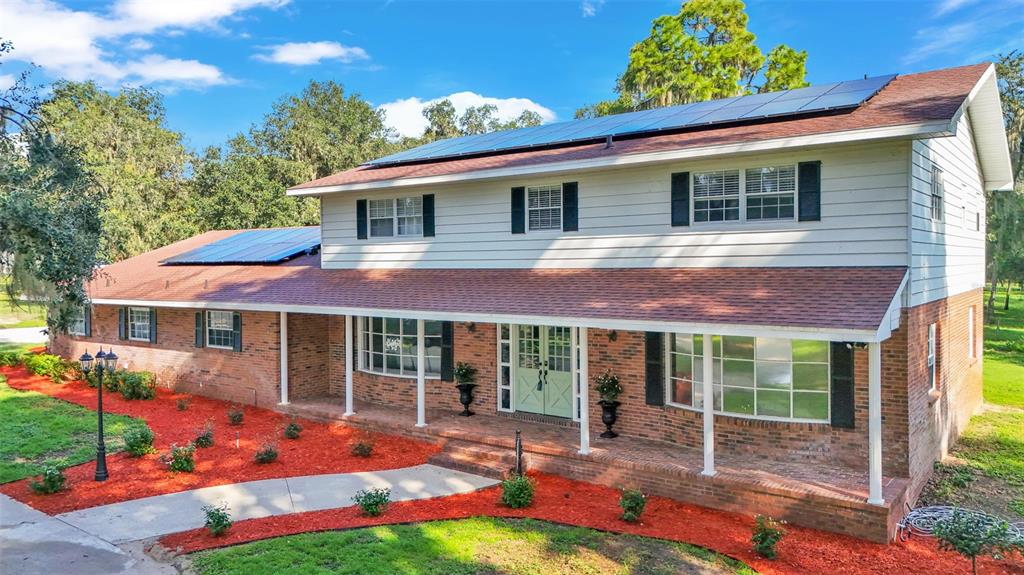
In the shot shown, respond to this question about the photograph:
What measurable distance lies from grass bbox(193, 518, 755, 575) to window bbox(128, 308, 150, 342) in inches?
482

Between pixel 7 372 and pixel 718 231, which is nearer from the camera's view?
pixel 718 231

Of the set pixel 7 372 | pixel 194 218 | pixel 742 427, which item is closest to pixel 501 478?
pixel 742 427

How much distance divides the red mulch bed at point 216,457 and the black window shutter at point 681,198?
588 cm

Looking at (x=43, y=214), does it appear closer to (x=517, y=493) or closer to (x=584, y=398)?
(x=517, y=493)

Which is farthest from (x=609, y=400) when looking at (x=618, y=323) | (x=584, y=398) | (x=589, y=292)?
(x=618, y=323)

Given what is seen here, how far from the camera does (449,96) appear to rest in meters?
47.0

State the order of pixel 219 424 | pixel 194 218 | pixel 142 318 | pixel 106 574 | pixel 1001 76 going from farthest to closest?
pixel 194 218 → pixel 1001 76 → pixel 142 318 → pixel 219 424 → pixel 106 574

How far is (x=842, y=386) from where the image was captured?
29.5 ft

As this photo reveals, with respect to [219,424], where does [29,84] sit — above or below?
above

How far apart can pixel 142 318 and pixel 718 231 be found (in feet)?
50.6

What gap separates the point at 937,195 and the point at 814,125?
8.81ft

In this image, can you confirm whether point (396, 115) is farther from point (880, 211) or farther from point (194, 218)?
point (880, 211)

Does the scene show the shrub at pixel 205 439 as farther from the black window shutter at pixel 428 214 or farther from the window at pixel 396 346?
the black window shutter at pixel 428 214

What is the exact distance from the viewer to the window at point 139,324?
17.3m
